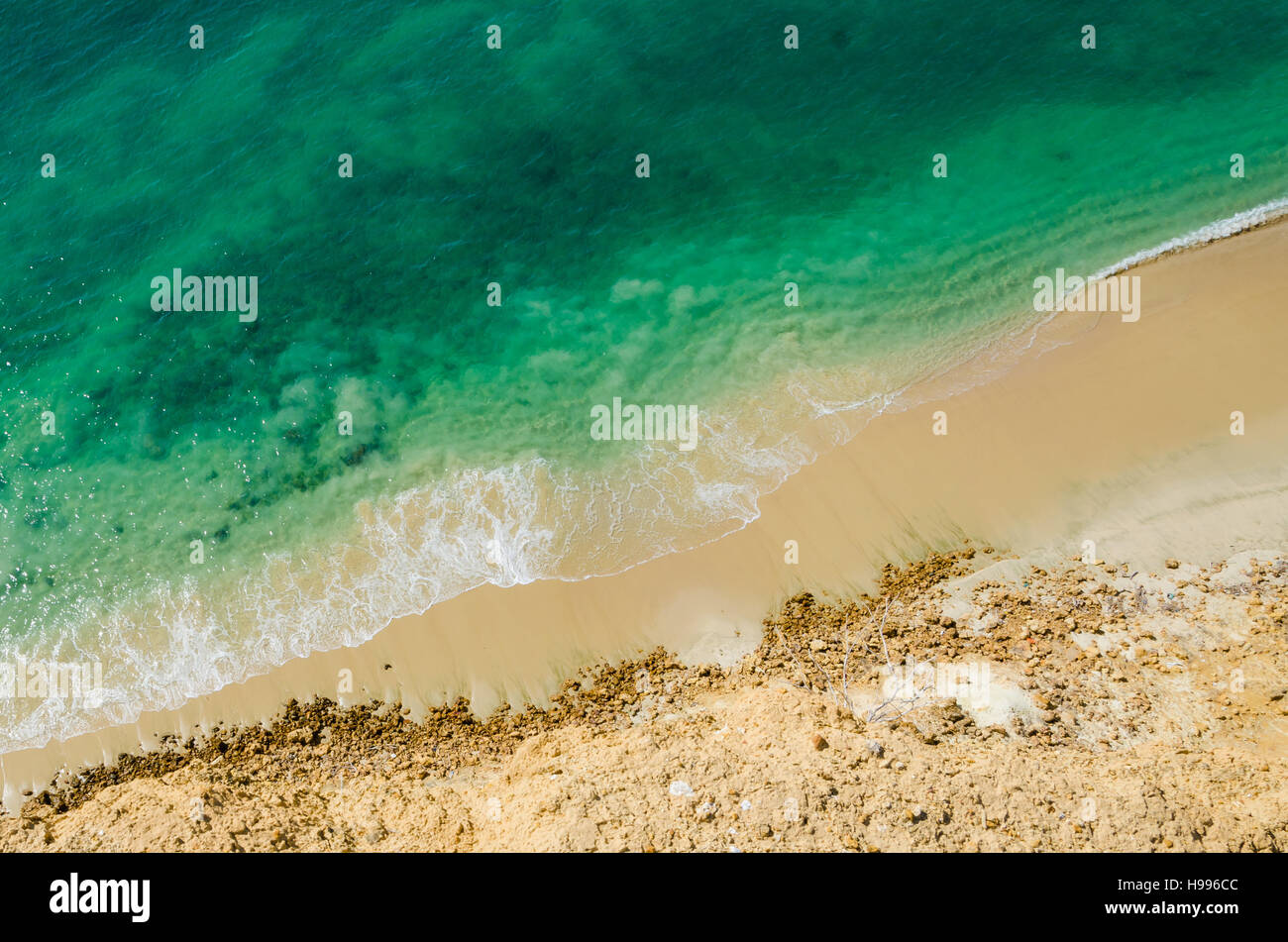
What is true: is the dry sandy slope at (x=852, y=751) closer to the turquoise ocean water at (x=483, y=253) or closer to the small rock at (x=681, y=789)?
the small rock at (x=681, y=789)

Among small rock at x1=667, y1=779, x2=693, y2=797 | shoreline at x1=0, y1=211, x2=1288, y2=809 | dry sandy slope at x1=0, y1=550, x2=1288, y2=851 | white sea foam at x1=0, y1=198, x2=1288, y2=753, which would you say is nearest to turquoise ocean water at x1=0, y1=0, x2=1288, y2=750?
white sea foam at x1=0, y1=198, x2=1288, y2=753

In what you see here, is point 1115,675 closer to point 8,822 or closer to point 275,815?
point 275,815

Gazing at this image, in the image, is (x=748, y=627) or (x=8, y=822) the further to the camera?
(x=748, y=627)

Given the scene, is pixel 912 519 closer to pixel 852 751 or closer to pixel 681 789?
pixel 852 751

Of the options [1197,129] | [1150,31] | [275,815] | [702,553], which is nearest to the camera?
[275,815]

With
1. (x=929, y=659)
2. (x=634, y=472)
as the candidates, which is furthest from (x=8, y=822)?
(x=929, y=659)

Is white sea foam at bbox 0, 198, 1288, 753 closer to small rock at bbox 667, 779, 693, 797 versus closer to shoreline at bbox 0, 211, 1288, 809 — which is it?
shoreline at bbox 0, 211, 1288, 809
